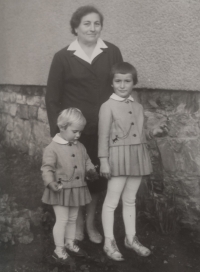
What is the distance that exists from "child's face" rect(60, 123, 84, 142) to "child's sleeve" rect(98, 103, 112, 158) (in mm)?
173

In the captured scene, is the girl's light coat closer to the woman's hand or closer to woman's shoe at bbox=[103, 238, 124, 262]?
the woman's hand

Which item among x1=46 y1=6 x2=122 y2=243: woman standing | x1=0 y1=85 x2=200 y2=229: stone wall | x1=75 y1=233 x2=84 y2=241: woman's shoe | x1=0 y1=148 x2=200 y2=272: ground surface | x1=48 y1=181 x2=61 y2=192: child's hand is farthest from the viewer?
x1=75 y1=233 x2=84 y2=241: woman's shoe

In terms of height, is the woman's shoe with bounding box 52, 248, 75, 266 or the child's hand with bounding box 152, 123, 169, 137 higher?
the child's hand with bounding box 152, 123, 169, 137

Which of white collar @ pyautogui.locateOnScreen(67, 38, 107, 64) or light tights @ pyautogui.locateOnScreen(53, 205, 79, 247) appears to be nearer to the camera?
light tights @ pyautogui.locateOnScreen(53, 205, 79, 247)

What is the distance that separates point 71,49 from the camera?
3.18 meters

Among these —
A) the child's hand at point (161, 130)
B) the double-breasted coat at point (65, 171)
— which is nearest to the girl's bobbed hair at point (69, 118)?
the double-breasted coat at point (65, 171)

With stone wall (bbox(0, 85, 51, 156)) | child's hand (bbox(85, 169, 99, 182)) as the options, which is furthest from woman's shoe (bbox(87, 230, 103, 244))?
stone wall (bbox(0, 85, 51, 156))

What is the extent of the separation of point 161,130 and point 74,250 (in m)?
1.32

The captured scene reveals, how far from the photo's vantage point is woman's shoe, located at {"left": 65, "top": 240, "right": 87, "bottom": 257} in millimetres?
3116

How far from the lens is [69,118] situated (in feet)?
9.43

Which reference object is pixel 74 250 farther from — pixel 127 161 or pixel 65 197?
pixel 127 161

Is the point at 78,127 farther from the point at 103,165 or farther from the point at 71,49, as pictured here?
the point at 71,49

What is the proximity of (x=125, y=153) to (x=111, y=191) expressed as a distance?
0.35m

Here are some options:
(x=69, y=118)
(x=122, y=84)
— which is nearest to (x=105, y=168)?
(x=69, y=118)
